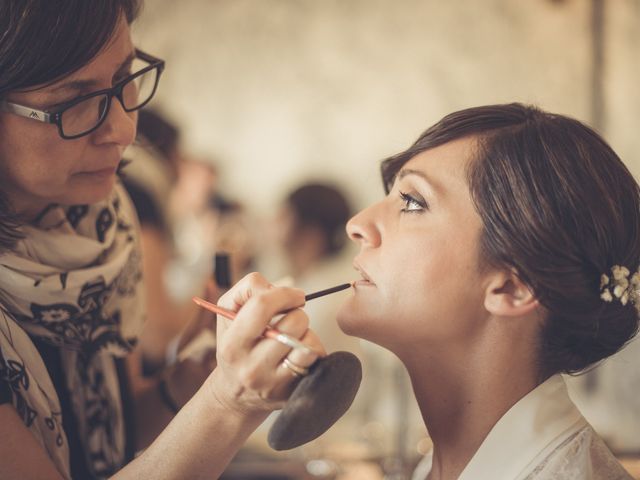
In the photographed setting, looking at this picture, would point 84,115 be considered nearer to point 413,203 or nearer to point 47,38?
point 47,38

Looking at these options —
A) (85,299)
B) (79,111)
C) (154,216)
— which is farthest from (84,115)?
(154,216)

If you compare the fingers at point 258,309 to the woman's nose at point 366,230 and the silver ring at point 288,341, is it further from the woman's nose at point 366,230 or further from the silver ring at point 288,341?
the woman's nose at point 366,230

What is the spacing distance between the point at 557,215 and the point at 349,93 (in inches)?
131

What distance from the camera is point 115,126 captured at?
3.76ft

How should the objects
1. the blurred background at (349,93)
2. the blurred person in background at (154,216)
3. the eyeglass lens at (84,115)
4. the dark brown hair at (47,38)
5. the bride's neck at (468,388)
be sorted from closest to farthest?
the dark brown hair at (47,38) < the eyeglass lens at (84,115) < the bride's neck at (468,388) < the blurred person in background at (154,216) < the blurred background at (349,93)

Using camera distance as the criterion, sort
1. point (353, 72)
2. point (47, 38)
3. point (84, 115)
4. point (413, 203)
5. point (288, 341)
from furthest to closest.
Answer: point (353, 72) → point (413, 203) → point (84, 115) → point (47, 38) → point (288, 341)

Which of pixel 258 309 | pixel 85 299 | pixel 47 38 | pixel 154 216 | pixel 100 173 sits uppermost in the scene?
pixel 47 38

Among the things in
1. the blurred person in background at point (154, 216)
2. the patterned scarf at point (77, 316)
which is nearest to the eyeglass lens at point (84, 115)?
the patterned scarf at point (77, 316)

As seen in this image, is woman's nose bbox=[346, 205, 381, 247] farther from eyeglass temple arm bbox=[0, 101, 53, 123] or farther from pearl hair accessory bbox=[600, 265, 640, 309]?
eyeglass temple arm bbox=[0, 101, 53, 123]

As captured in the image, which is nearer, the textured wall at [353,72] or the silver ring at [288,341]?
the silver ring at [288,341]

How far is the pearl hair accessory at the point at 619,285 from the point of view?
1129mm

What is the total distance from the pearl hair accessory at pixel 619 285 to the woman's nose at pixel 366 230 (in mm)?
408

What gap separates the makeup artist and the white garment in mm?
424

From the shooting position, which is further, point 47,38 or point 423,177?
point 423,177
